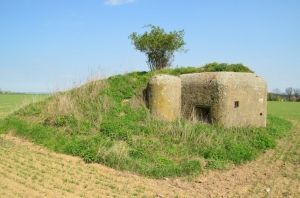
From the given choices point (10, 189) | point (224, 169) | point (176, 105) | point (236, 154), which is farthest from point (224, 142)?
point (10, 189)

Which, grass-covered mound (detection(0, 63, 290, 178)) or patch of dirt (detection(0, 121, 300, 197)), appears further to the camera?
grass-covered mound (detection(0, 63, 290, 178))

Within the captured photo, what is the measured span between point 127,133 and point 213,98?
4.04m

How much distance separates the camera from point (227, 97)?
1605 cm

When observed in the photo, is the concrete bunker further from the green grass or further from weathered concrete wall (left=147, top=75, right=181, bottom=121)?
the green grass

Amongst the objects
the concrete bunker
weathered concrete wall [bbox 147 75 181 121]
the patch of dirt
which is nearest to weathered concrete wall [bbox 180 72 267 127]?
the concrete bunker

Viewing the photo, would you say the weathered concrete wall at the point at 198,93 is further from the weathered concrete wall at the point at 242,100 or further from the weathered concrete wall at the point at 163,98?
the weathered concrete wall at the point at 163,98

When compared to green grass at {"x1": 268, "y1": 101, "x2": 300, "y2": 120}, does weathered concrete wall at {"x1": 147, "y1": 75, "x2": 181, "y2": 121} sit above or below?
above

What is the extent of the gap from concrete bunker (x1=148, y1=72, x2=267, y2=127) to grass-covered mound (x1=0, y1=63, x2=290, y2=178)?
1.92 ft

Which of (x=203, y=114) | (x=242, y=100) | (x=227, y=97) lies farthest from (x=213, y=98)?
(x=242, y=100)

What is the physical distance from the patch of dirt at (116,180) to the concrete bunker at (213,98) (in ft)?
10.5

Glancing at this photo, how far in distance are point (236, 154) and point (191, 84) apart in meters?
4.53

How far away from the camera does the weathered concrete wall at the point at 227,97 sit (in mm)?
16016

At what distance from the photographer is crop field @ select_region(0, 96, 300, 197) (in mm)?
9453

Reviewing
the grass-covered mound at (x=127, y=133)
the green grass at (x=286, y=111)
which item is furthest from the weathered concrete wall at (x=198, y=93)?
the green grass at (x=286, y=111)
